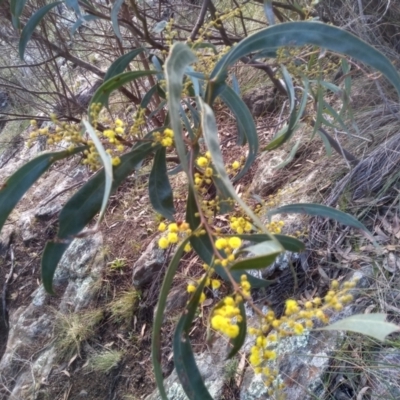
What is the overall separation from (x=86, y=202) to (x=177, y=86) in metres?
0.35

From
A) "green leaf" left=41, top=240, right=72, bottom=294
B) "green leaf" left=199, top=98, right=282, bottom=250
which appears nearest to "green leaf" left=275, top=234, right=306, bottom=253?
"green leaf" left=199, top=98, right=282, bottom=250

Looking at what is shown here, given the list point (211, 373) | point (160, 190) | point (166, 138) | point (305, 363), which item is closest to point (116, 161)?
point (166, 138)

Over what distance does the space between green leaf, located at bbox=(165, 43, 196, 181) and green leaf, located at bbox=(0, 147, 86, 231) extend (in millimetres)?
266

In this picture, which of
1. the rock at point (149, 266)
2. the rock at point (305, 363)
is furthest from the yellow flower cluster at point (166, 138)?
the rock at point (149, 266)

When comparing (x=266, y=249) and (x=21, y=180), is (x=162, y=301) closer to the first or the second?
(x=266, y=249)

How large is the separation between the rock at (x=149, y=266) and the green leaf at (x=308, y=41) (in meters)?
1.51

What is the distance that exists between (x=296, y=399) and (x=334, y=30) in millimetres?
1061

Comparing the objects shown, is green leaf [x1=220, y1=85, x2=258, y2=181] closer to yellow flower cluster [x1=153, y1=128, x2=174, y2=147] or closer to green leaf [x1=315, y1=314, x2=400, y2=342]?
yellow flower cluster [x1=153, y1=128, x2=174, y2=147]

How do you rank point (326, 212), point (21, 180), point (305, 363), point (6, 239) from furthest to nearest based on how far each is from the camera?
point (6, 239) → point (305, 363) → point (326, 212) → point (21, 180)

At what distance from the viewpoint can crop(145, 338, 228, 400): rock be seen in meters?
1.69

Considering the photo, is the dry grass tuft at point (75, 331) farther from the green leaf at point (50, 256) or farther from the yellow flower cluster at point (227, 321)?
the yellow flower cluster at point (227, 321)

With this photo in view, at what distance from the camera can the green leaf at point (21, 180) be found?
846 mm

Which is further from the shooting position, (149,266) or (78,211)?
(149,266)

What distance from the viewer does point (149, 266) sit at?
226cm
